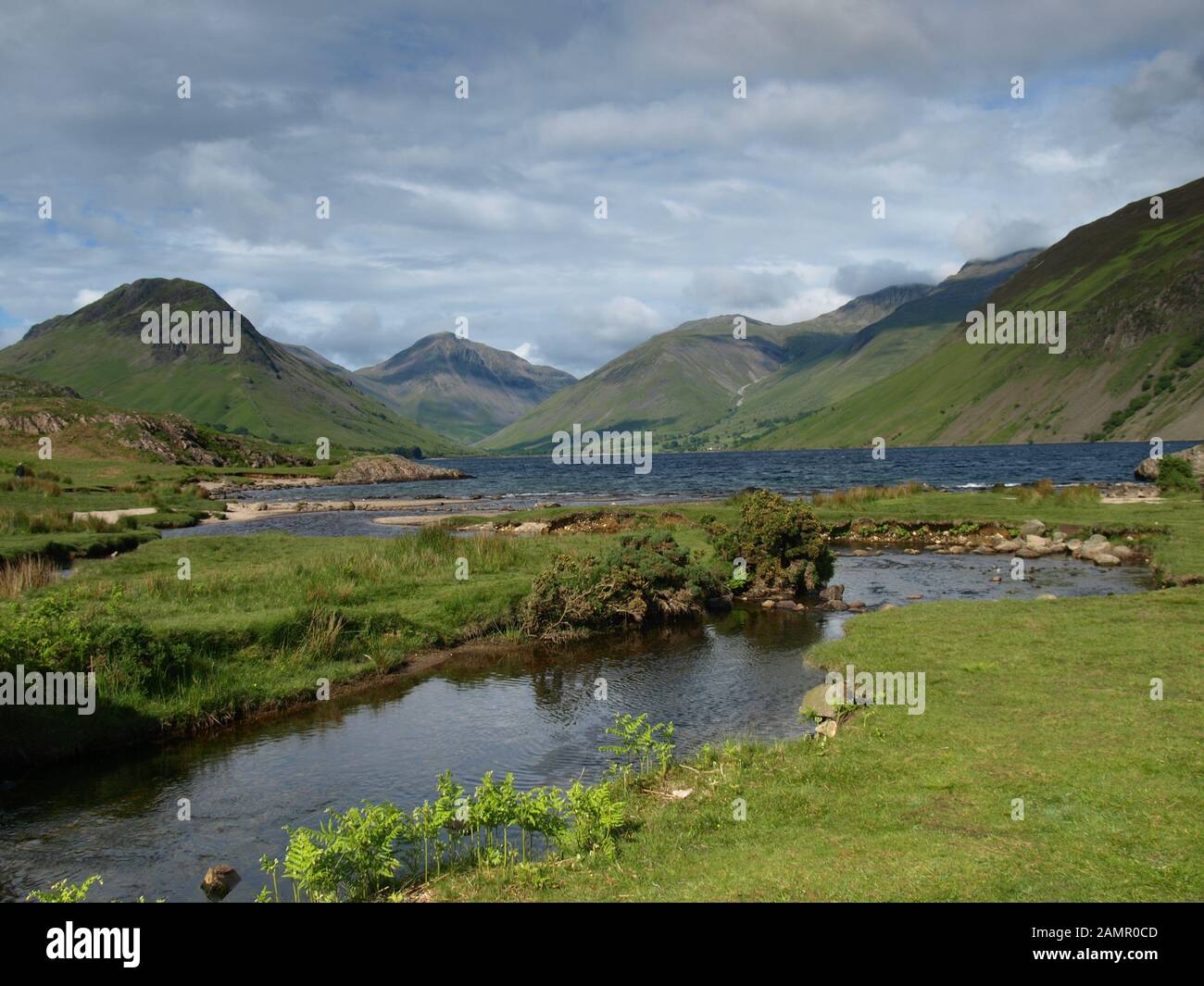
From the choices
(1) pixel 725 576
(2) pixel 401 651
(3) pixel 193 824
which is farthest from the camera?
(1) pixel 725 576

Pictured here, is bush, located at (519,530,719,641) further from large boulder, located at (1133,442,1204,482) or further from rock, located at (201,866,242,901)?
large boulder, located at (1133,442,1204,482)

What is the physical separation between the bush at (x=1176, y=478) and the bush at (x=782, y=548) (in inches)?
1821

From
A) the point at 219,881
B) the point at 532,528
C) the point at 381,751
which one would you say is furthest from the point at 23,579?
the point at 532,528

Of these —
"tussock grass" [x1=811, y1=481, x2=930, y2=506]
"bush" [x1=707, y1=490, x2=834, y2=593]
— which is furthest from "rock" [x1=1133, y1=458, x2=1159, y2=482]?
"bush" [x1=707, y1=490, x2=834, y2=593]

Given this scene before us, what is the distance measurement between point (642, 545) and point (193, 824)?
2265 cm

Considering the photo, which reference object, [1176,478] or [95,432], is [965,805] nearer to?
[1176,478]

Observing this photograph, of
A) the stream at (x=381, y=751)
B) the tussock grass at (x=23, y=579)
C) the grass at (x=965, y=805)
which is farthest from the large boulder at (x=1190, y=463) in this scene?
the tussock grass at (x=23, y=579)

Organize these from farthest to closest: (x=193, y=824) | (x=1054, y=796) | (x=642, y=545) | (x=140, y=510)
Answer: (x=140, y=510) → (x=642, y=545) → (x=193, y=824) → (x=1054, y=796)

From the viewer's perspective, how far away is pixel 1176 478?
2645 inches
